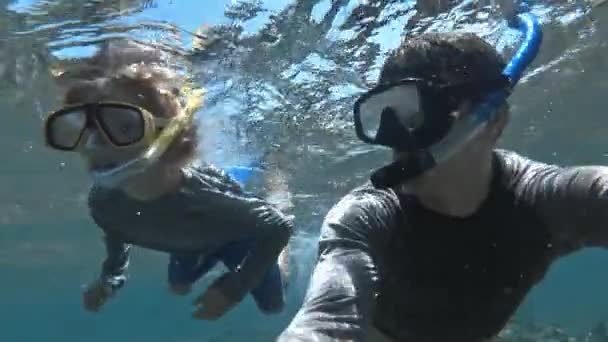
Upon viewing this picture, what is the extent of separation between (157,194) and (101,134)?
1332mm

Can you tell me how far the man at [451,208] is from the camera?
3537 mm

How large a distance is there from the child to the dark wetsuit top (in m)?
2.77

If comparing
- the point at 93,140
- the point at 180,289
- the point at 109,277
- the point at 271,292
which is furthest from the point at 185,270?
the point at 93,140

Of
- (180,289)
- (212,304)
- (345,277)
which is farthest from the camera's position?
(180,289)

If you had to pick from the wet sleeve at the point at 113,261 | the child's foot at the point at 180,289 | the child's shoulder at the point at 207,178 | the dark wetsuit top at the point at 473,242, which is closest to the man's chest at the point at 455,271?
the dark wetsuit top at the point at 473,242

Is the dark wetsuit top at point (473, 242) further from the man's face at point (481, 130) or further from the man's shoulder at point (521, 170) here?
the man's face at point (481, 130)

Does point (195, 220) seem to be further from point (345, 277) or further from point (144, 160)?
point (345, 277)

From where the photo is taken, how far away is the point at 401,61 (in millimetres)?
3830

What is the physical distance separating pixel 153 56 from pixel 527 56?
8.00 m

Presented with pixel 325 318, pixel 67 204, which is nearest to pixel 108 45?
pixel 325 318

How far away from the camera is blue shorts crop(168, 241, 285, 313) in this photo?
7.45m

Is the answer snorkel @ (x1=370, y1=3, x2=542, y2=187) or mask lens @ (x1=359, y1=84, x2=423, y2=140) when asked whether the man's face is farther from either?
mask lens @ (x1=359, y1=84, x2=423, y2=140)

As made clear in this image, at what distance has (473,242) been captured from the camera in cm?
392

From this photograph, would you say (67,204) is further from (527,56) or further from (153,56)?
(527,56)
